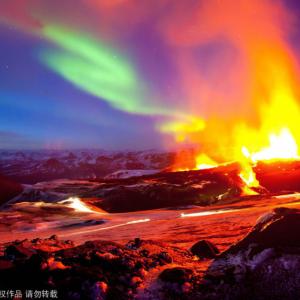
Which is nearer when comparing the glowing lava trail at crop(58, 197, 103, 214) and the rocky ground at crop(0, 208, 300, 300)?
the rocky ground at crop(0, 208, 300, 300)

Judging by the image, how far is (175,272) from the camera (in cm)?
993

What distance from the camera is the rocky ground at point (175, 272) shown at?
29.9ft

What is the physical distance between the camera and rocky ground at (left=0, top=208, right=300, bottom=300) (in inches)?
358

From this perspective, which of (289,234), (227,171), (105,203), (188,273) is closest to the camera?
(188,273)

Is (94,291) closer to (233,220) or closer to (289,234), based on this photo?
(289,234)

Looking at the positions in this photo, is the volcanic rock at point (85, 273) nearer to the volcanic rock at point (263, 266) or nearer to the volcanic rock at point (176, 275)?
the volcanic rock at point (176, 275)

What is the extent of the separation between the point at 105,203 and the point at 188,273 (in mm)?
44776

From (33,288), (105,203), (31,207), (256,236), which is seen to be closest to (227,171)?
(105,203)

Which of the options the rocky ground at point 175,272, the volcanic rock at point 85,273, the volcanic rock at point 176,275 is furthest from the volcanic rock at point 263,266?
the volcanic rock at point 85,273

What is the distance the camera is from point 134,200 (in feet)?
183

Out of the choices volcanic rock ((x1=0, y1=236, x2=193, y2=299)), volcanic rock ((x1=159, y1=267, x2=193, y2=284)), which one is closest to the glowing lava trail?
volcanic rock ((x1=0, y1=236, x2=193, y2=299))

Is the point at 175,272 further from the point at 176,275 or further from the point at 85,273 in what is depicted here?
the point at 85,273

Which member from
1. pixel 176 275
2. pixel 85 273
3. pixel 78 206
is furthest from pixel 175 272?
pixel 78 206

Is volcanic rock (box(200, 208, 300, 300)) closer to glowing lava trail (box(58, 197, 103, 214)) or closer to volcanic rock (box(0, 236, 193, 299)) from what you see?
volcanic rock (box(0, 236, 193, 299))
